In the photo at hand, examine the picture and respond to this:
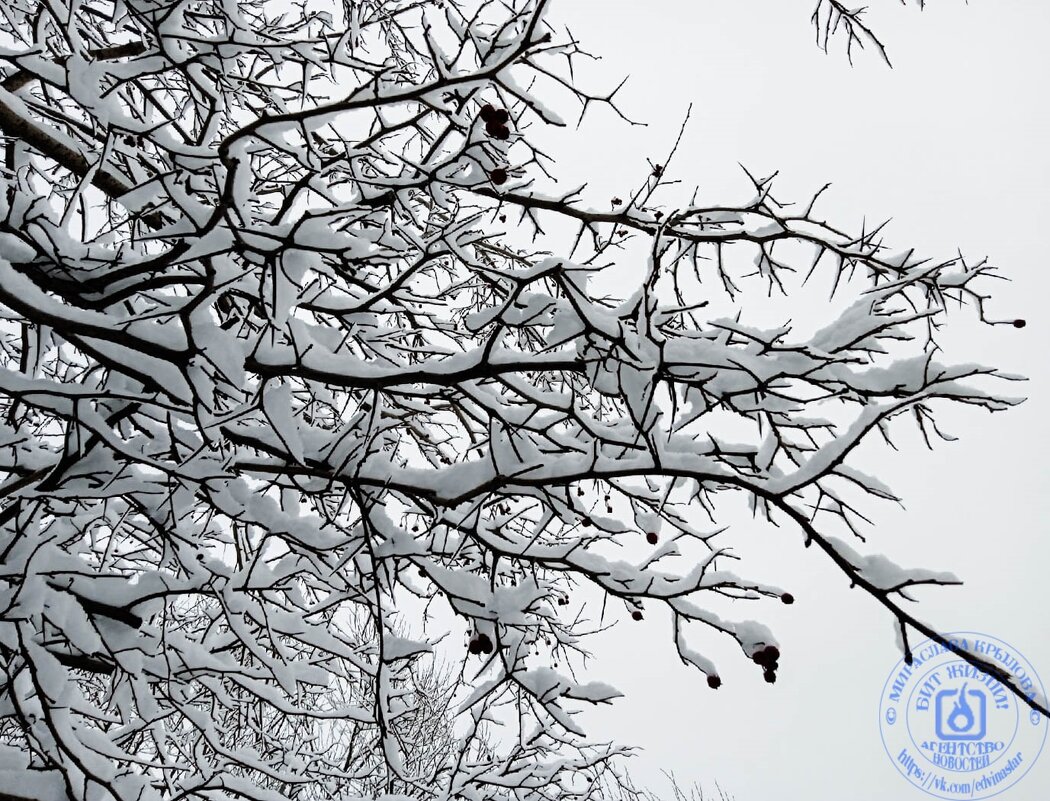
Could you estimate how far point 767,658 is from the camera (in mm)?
1743

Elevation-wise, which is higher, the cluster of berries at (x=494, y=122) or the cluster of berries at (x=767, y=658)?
the cluster of berries at (x=494, y=122)

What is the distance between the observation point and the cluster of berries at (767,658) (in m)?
1.71

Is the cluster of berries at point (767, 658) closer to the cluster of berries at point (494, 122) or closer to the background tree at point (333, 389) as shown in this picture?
the background tree at point (333, 389)

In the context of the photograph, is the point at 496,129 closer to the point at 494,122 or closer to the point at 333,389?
the point at 494,122

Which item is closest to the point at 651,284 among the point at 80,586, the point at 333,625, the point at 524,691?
the point at 524,691

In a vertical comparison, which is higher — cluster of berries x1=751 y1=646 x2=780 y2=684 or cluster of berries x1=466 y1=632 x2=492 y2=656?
cluster of berries x1=466 y1=632 x2=492 y2=656

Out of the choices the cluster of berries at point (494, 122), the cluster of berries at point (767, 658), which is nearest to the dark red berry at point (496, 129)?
Result: the cluster of berries at point (494, 122)

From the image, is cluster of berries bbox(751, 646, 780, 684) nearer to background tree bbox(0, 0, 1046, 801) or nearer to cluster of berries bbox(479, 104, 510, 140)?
background tree bbox(0, 0, 1046, 801)

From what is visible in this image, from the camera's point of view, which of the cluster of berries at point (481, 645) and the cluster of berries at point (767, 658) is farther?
the cluster of berries at point (481, 645)

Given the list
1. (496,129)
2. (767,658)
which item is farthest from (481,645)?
(496,129)

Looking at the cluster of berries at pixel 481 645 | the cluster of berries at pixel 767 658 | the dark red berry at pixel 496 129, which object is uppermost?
the dark red berry at pixel 496 129

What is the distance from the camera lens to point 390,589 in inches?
99.2

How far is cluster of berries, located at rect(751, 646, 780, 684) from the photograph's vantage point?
1714 mm

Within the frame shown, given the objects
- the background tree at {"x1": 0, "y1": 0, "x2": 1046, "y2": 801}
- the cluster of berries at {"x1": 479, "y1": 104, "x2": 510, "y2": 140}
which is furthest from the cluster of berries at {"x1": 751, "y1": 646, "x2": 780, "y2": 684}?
the cluster of berries at {"x1": 479, "y1": 104, "x2": 510, "y2": 140}
